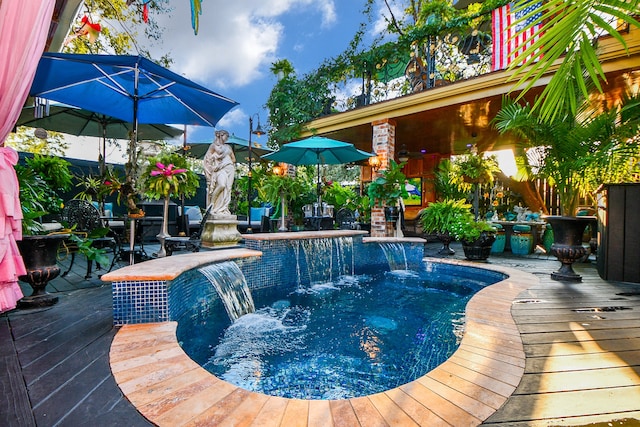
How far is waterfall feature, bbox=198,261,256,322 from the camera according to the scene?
312cm

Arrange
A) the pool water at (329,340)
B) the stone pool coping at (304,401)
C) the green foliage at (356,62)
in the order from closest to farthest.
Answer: the stone pool coping at (304,401) → the pool water at (329,340) → the green foliage at (356,62)

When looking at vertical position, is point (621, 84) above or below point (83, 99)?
above

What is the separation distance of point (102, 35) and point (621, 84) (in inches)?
512

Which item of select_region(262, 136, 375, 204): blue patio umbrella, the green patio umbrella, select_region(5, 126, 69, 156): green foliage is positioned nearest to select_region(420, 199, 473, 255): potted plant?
select_region(262, 136, 375, 204): blue patio umbrella

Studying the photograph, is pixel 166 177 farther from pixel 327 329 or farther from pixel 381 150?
pixel 381 150

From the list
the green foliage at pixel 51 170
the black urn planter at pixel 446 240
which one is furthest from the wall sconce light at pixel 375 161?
the green foliage at pixel 51 170

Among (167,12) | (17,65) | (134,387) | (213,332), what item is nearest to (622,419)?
(134,387)

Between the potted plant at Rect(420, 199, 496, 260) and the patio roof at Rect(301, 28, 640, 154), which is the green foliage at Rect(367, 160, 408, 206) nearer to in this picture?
the potted plant at Rect(420, 199, 496, 260)

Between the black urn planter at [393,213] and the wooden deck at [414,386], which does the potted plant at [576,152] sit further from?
the black urn planter at [393,213]

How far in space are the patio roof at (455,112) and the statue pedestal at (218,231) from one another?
4.53 meters

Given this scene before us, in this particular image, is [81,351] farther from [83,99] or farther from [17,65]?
[83,99]

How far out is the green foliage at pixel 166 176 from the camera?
13.0ft

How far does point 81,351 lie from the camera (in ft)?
5.87

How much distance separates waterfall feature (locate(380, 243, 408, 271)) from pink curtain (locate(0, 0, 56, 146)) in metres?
5.06
